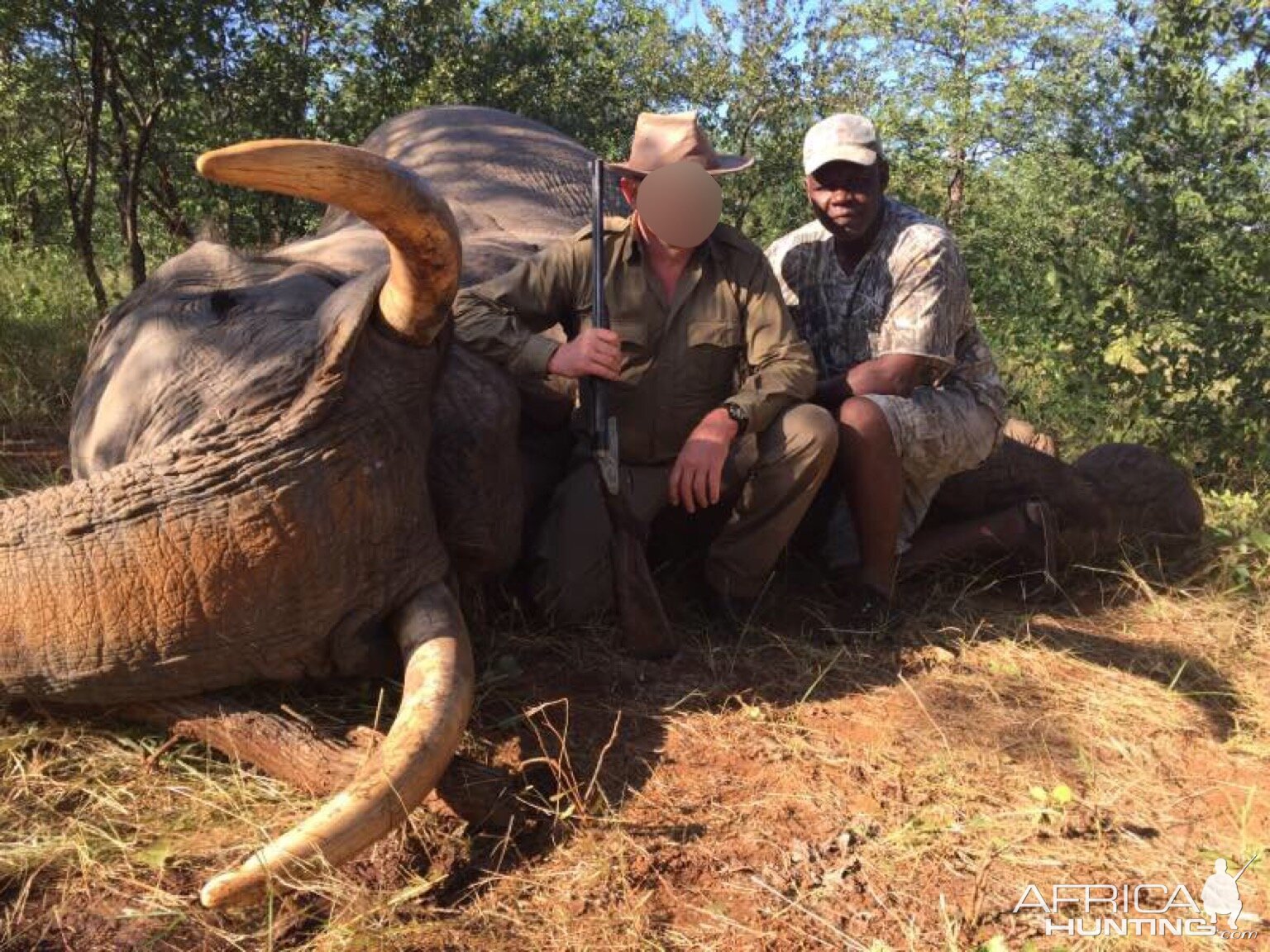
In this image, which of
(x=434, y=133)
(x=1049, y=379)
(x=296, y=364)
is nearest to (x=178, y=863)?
(x=296, y=364)

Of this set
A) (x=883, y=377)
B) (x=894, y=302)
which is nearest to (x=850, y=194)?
(x=894, y=302)

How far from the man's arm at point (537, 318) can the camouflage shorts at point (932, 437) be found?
1.08 metres

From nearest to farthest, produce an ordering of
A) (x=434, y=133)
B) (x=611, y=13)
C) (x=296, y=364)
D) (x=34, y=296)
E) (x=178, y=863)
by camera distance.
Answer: (x=178, y=863)
(x=296, y=364)
(x=434, y=133)
(x=34, y=296)
(x=611, y=13)

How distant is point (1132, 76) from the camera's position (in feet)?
19.1

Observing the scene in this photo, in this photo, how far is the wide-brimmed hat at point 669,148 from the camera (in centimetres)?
399

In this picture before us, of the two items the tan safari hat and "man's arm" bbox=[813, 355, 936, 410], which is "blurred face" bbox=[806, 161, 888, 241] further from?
"man's arm" bbox=[813, 355, 936, 410]

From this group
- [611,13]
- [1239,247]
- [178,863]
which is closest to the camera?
[178,863]

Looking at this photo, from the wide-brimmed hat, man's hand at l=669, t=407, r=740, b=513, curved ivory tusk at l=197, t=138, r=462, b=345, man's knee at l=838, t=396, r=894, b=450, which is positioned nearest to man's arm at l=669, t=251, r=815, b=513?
man's hand at l=669, t=407, r=740, b=513

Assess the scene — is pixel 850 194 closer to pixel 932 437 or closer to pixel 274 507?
pixel 932 437

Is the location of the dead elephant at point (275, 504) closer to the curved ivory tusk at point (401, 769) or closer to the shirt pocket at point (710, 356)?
the curved ivory tusk at point (401, 769)

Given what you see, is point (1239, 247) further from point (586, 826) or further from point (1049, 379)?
point (586, 826)

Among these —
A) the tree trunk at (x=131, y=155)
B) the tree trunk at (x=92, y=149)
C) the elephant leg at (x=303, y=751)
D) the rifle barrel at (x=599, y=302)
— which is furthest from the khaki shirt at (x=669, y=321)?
the tree trunk at (x=131, y=155)

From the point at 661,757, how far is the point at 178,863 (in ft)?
4.05

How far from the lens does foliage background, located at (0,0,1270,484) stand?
5719mm
